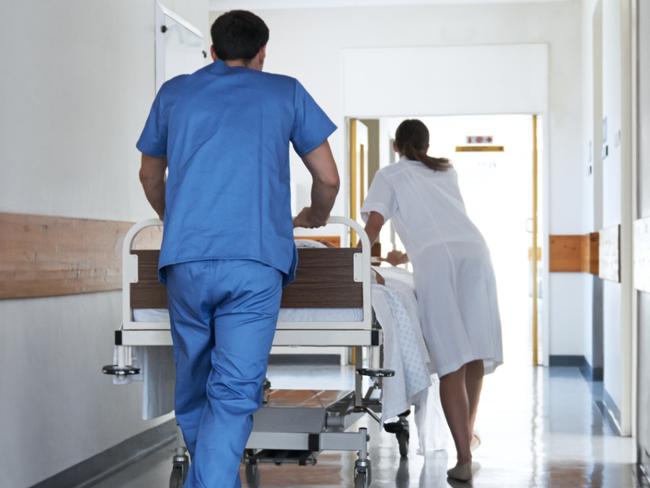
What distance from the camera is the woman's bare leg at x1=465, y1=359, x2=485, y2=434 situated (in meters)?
4.95

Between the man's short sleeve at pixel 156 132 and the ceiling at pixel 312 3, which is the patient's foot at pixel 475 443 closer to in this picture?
the man's short sleeve at pixel 156 132

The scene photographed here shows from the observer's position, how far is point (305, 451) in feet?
13.6

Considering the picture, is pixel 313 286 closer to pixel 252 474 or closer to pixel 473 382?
pixel 252 474

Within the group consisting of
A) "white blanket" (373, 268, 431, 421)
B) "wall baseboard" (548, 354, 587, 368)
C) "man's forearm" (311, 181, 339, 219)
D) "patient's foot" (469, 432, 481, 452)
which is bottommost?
"wall baseboard" (548, 354, 587, 368)

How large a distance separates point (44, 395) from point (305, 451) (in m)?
1.03

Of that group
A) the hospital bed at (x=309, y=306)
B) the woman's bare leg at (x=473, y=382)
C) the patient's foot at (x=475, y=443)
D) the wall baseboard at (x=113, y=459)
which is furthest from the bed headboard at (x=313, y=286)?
the patient's foot at (x=475, y=443)

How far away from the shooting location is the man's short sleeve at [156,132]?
Answer: 10.7 feet

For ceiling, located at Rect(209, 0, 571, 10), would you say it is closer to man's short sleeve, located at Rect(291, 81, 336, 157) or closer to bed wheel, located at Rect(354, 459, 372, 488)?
bed wheel, located at Rect(354, 459, 372, 488)

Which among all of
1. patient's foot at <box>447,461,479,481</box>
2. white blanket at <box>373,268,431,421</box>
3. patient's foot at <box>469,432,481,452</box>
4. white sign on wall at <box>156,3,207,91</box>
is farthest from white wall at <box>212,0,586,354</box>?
white blanket at <box>373,268,431,421</box>

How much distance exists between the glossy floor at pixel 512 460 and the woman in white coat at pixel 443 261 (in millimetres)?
308

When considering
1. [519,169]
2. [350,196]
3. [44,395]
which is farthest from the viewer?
[519,169]

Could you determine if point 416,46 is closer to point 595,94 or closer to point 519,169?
point 595,94

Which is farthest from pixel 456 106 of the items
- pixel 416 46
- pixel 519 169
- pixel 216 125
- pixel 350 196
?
pixel 519 169

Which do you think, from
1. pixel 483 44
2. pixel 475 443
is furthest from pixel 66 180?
pixel 483 44
